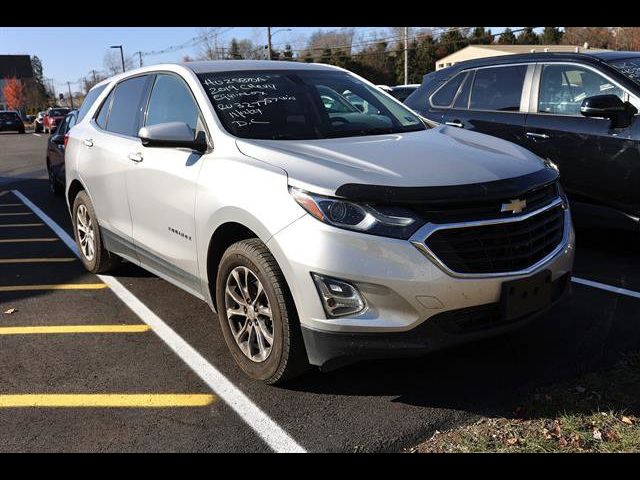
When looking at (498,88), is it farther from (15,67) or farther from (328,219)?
(15,67)

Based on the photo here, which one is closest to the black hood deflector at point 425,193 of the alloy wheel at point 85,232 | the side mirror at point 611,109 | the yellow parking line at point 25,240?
the side mirror at point 611,109

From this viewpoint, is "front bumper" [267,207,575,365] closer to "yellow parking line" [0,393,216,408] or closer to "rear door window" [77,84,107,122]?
"yellow parking line" [0,393,216,408]

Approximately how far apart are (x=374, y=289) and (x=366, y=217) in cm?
34

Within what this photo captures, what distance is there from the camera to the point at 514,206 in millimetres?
2979

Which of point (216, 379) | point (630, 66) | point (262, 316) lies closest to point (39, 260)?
point (216, 379)

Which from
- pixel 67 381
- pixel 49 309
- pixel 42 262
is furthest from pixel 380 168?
pixel 42 262

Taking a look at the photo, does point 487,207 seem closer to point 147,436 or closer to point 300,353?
point 300,353

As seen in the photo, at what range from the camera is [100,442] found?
2.89 metres

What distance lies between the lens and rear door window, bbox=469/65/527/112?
602 cm

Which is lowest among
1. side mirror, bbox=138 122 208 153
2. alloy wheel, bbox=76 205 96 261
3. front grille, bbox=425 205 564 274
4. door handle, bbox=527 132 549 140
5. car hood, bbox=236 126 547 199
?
alloy wheel, bbox=76 205 96 261

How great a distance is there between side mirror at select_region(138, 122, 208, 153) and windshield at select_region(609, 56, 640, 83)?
→ 3.80 m

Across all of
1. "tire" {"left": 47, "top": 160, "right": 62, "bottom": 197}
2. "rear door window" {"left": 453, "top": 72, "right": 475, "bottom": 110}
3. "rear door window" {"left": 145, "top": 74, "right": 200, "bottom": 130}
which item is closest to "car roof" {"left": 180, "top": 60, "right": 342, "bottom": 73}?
"rear door window" {"left": 145, "top": 74, "right": 200, "bottom": 130}

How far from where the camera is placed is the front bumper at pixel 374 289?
108 inches

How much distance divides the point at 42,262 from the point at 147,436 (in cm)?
397
